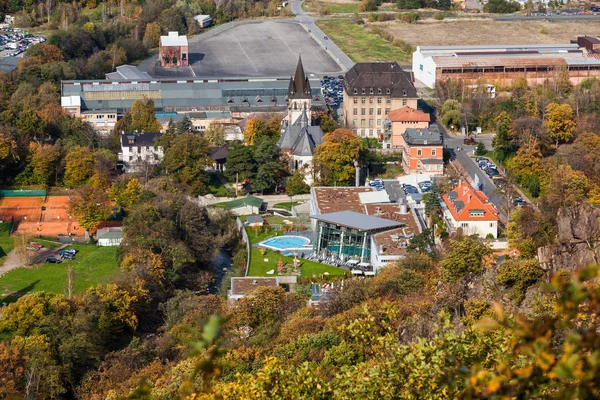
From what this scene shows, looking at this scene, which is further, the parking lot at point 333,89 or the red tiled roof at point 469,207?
the parking lot at point 333,89

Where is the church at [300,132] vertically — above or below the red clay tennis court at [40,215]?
above

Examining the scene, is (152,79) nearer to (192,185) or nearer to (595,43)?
(192,185)

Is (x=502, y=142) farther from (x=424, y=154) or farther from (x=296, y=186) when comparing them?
(x=296, y=186)

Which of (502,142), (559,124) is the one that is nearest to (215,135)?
(502,142)

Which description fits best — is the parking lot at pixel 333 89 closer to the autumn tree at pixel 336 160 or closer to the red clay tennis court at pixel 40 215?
the autumn tree at pixel 336 160

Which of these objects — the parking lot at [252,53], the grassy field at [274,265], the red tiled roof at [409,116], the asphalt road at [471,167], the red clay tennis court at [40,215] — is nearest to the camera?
the grassy field at [274,265]

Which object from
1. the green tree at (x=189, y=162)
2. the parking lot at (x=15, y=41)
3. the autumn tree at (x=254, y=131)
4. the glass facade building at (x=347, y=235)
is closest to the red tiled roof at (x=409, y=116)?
the autumn tree at (x=254, y=131)

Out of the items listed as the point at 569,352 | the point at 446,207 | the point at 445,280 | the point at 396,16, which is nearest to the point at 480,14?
the point at 396,16
